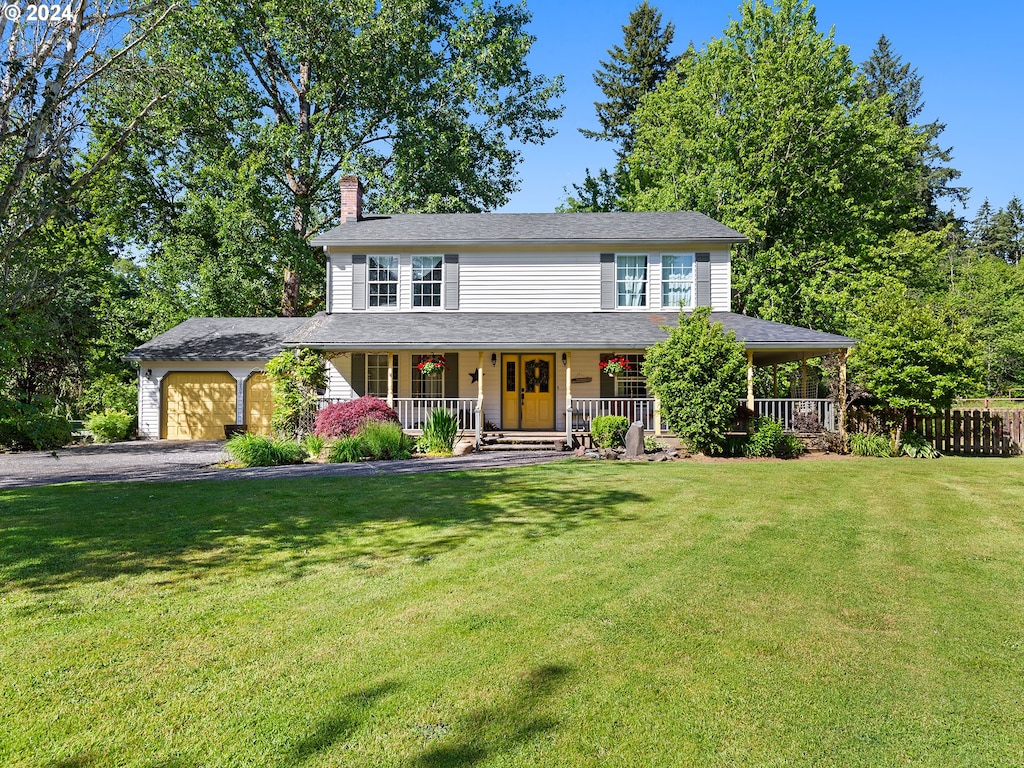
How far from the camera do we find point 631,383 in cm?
1802

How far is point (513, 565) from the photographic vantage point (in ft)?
17.3

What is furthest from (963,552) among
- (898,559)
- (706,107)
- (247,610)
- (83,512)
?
(706,107)

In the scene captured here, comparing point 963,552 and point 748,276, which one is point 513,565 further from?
point 748,276

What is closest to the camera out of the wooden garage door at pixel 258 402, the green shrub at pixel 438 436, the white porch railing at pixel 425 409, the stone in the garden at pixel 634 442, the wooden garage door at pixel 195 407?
the stone in the garden at pixel 634 442

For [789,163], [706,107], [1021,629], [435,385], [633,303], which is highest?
[706,107]

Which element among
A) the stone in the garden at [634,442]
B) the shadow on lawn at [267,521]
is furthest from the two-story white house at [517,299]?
the shadow on lawn at [267,521]

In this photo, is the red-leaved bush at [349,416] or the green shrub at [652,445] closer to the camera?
the red-leaved bush at [349,416]

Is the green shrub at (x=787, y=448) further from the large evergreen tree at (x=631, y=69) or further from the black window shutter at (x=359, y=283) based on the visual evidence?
the large evergreen tree at (x=631, y=69)

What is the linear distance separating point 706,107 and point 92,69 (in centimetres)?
2262

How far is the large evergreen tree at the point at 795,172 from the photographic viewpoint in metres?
23.6

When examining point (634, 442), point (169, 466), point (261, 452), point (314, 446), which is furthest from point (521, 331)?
point (169, 466)

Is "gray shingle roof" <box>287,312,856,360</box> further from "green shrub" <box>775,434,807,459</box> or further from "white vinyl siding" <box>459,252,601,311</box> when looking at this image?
"green shrub" <box>775,434,807,459</box>

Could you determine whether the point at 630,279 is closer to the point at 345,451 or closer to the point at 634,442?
the point at 634,442

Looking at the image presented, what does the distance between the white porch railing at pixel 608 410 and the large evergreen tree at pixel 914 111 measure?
118 ft
